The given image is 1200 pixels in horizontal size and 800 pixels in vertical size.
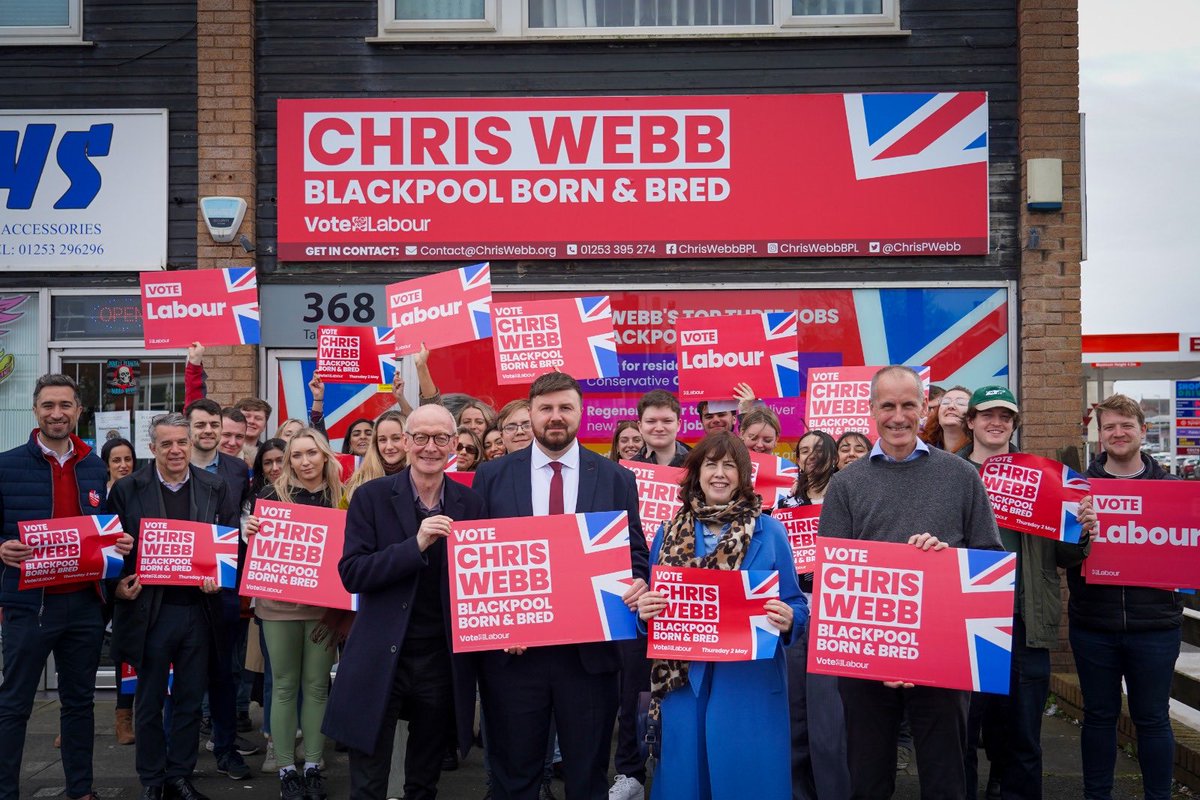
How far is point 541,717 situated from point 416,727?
2.19ft

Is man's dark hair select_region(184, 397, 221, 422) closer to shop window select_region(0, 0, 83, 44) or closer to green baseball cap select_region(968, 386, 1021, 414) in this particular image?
shop window select_region(0, 0, 83, 44)

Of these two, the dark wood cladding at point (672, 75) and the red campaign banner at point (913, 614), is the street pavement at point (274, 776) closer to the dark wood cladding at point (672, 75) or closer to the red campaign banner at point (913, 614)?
the red campaign banner at point (913, 614)

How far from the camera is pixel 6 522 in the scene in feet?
19.8

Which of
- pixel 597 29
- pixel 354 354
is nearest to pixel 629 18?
pixel 597 29

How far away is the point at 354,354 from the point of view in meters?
8.28

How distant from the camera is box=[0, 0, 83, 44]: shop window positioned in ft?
31.1

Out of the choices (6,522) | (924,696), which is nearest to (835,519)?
(924,696)

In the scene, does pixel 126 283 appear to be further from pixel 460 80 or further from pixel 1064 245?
pixel 1064 245

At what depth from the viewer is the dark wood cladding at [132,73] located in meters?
9.43

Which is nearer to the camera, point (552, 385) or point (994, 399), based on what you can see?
point (552, 385)

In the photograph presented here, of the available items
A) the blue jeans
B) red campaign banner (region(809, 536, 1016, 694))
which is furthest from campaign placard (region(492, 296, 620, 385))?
the blue jeans

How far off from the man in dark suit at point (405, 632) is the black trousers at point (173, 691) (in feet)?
6.08

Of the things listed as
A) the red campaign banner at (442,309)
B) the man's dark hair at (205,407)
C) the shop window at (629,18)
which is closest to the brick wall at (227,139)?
the shop window at (629,18)

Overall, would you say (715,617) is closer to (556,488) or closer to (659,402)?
(556,488)
